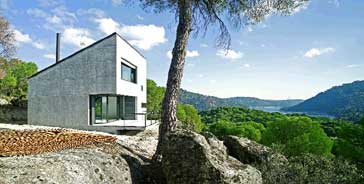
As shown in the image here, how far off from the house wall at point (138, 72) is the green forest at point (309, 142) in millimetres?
2162

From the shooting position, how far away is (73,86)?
25.9m

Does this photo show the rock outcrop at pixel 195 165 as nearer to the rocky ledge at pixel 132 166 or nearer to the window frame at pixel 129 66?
the rocky ledge at pixel 132 166

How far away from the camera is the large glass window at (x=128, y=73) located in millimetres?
28191

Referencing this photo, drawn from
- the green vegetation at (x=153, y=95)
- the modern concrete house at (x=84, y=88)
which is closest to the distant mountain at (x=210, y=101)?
the green vegetation at (x=153, y=95)

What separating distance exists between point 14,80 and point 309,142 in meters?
33.1

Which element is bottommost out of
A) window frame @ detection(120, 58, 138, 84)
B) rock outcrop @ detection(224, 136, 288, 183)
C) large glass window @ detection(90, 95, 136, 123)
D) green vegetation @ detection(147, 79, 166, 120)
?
rock outcrop @ detection(224, 136, 288, 183)

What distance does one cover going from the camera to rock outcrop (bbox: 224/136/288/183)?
853 centimetres

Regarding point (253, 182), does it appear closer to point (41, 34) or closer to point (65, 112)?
point (65, 112)

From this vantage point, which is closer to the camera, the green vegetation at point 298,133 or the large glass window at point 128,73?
the large glass window at point 128,73

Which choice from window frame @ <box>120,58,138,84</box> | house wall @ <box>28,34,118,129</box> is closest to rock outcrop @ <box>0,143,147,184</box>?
house wall @ <box>28,34,118,129</box>

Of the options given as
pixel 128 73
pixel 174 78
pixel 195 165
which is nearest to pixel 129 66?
pixel 128 73

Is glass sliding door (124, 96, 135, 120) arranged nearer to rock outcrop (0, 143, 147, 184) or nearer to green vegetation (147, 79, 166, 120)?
green vegetation (147, 79, 166, 120)

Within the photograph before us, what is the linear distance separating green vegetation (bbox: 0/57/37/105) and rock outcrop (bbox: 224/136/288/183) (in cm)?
2371

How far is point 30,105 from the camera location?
27.0 m
